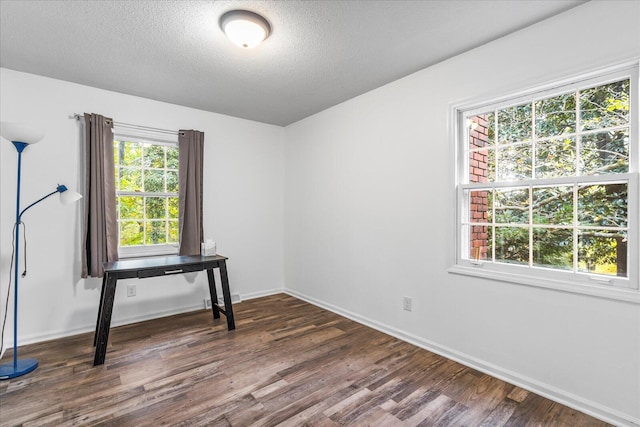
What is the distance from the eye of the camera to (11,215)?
9.23ft

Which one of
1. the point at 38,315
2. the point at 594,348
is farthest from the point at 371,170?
the point at 38,315

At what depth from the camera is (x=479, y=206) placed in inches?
100.0

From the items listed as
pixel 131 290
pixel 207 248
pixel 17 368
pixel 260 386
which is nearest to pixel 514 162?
pixel 260 386

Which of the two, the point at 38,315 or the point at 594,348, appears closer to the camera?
the point at 594,348

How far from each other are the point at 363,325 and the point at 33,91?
3866 mm

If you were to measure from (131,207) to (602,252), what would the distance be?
4130 mm

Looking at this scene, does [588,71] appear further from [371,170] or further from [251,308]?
[251,308]

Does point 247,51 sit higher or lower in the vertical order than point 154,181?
higher

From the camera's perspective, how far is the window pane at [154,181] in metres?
3.57

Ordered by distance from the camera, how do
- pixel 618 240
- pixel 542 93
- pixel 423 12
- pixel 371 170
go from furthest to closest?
pixel 371 170 < pixel 542 93 < pixel 423 12 < pixel 618 240

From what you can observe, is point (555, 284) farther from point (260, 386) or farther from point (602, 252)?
point (260, 386)

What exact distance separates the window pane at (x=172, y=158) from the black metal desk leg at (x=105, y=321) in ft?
5.11

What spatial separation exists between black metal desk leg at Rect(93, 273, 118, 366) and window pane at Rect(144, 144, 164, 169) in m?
1.48

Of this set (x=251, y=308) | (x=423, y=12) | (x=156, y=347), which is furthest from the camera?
(x=251, y=308)
